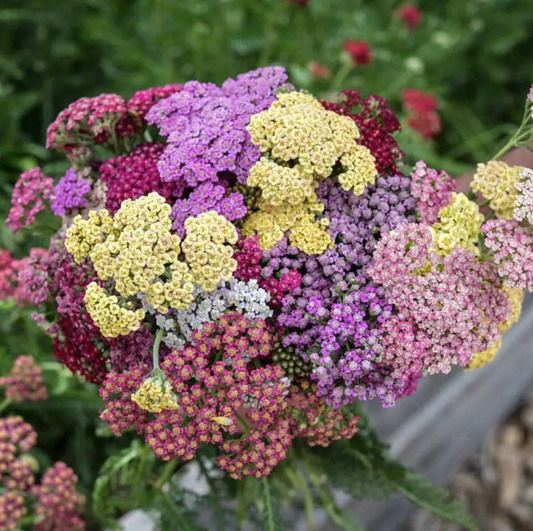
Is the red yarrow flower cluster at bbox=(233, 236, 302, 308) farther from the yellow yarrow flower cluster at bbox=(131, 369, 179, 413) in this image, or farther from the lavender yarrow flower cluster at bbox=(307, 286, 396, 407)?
the yellow yarrow flower cluster at bbox=(131, 369, 179, 413)

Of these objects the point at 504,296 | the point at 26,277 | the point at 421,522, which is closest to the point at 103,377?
the point at 26,277

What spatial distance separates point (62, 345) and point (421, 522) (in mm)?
1437

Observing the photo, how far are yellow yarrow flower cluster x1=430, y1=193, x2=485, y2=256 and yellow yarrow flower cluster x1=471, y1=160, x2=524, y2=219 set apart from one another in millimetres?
25

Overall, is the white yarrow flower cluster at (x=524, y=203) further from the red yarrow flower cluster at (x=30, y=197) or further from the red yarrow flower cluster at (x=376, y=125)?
the red yarrow flower cluster at (x=30, y=197)

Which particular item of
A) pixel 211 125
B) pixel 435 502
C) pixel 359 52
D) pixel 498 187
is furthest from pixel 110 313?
pixel 359 52

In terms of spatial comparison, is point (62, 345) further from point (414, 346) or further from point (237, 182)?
point (414, 346)

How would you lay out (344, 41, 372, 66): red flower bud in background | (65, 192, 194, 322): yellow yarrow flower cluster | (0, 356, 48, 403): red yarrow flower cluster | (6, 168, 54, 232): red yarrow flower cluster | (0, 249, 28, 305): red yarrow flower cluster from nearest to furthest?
1. (65, 192, 194, 322): yellow yarrow flower cluster
2. (6, 168, 54, 232): red yarrow flower cluster
3. (0, 249, 28, 305): red yarrow flower cluster
4. (0, 356, 48, 403): red yarrow flower cluster
5. (344, 41, 372, 66): red flower bud in background

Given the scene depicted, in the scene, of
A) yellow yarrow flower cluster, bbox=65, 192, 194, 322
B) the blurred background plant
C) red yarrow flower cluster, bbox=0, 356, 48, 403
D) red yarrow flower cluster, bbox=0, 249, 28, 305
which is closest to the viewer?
yellow yarrow flower cluster, bbox=65, 192, 194, 322

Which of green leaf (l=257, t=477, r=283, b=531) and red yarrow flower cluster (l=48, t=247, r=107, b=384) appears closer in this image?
red yarrow flower cluster (l=48, t=247, r=107, b=384)

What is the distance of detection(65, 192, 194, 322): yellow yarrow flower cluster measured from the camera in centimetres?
89

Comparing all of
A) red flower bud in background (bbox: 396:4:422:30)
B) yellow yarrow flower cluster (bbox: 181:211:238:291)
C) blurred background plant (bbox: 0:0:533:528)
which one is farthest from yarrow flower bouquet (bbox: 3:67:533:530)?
red flower bud in background (bbox: 396:4:422:30)

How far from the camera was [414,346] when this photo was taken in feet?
3.01

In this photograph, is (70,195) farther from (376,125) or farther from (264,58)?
(264,58)

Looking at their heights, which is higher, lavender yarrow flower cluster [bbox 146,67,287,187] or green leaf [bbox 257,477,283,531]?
Answer: lavender yarrow flower cluster [bbox 146,67,287,187]
